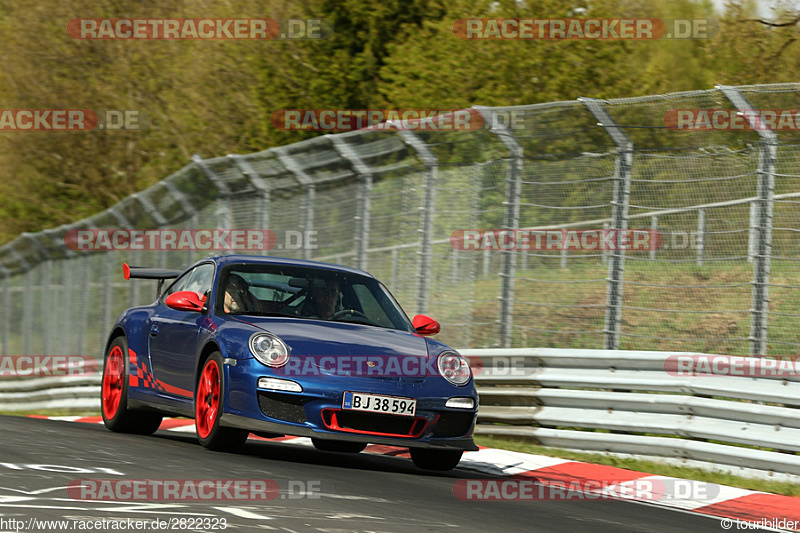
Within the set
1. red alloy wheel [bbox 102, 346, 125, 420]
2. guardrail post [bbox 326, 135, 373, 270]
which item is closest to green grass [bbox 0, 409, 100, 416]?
guardrail post [bbox 326, 135, 373, 270]

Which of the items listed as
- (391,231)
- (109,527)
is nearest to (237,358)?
(109,527)

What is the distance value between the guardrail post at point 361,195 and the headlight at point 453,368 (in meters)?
5.26

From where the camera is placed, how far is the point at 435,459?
28.6ft

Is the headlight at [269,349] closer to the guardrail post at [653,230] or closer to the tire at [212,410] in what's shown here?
the tire at [212,410]

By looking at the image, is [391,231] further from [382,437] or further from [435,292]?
[382,437]

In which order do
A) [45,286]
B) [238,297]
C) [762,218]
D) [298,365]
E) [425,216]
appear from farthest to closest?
[45,286]
[425,216]
[762,218]
[238,297]
[298,365]

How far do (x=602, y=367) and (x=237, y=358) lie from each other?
3.27 m

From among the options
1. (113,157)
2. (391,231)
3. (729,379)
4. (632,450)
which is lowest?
(632,450)

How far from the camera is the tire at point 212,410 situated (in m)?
8.26

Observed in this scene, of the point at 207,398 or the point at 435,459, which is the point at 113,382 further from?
the point at 435,459

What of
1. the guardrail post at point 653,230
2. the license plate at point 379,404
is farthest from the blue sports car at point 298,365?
the guardrail post at point 653,230

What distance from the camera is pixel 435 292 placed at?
12602mm

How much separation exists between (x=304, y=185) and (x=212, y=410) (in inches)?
261

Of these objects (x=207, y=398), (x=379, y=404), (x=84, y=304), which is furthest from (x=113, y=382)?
(x=84, y=304)
